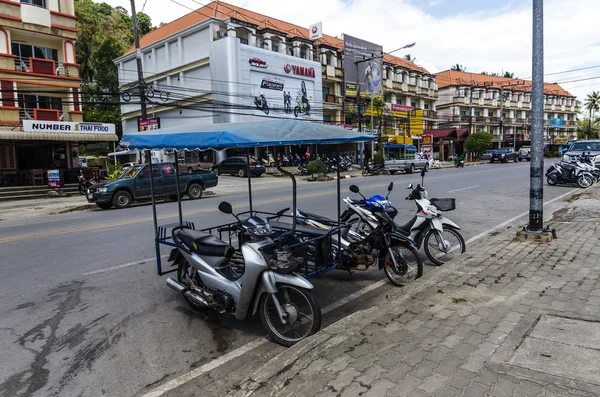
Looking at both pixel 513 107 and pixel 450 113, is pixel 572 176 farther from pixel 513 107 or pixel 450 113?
pixel 513 107

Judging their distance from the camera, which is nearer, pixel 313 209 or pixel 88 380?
pixel 88 380

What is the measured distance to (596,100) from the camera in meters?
87.1

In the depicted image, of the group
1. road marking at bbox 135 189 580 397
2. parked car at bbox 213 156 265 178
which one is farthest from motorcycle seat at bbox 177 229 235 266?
parked car at bbox 213 156 265 178

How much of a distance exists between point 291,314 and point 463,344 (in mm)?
1491

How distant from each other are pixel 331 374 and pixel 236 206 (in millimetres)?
10394

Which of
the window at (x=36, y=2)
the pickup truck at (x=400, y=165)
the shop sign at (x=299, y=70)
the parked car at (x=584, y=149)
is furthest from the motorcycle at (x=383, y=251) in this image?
the shop sign at (x=299, y=70)

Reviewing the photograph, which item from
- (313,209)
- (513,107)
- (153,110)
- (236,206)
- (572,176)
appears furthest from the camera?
(513,107)

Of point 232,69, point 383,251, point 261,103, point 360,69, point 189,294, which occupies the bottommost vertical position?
point 189,294

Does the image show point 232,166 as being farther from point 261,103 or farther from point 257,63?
point 257,63

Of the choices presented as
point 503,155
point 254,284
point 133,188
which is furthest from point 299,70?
point 254,284

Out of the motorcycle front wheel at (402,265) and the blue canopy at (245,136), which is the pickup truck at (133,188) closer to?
the blue canopy at (245,136)

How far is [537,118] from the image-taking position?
6652 millimetres

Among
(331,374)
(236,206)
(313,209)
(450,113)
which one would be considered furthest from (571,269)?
(450,113)

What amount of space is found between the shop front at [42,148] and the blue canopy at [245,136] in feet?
63.7
